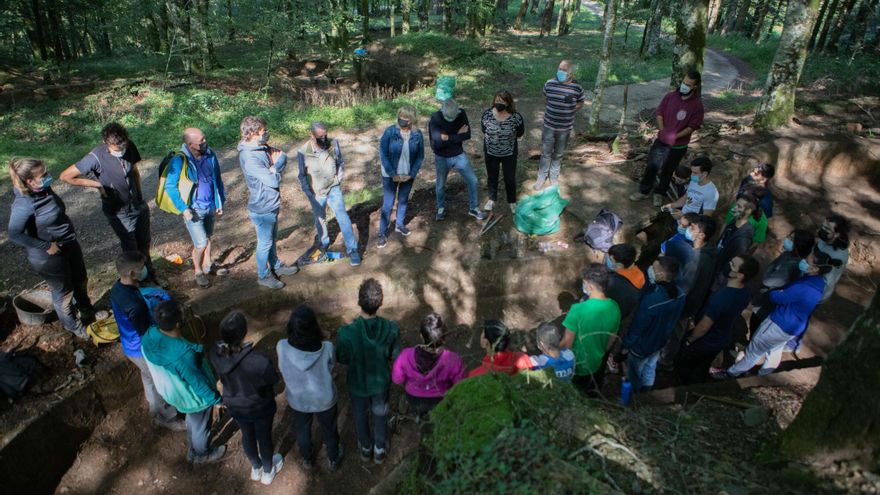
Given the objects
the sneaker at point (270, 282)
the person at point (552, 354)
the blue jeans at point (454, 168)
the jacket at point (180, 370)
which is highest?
the blue jeans at point (454, 168)

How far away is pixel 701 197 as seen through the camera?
5.88 meters

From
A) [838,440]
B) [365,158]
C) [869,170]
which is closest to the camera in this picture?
[838,440]

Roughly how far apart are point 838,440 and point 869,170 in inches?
364

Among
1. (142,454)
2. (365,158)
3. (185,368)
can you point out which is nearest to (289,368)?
(185,368)

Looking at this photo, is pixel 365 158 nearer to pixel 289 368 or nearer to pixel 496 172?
pixel 496 172

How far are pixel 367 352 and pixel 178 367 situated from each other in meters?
1.54

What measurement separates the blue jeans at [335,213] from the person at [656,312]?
11.8 ft

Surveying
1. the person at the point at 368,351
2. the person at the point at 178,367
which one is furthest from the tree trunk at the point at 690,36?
the person at the point at 178,367

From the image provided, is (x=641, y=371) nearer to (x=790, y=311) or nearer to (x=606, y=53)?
(x=790, y=311)

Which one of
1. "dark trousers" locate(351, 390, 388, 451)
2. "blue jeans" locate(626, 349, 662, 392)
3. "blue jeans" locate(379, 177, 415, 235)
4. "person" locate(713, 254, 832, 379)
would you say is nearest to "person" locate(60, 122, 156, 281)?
"dark trousers" locate(351, 390, 388, 451)

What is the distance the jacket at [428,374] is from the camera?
396cm

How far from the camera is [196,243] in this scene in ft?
19.3

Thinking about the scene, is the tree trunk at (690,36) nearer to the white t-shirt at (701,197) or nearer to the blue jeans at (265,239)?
the white t-shirt at (701,197)

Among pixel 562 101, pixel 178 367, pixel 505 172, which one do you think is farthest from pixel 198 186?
pixel 562 101
